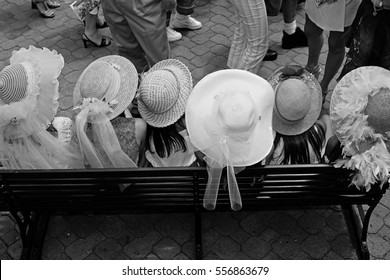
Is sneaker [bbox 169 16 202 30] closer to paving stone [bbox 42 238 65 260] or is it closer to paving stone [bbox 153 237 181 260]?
paving stone [bbox 153 237 181 260]

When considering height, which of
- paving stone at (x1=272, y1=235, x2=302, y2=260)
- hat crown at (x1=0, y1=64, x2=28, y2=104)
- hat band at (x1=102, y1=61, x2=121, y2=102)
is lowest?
paving stone at (x1=272, y1=235, x2=302, y2=260)

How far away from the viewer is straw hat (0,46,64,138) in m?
2.41

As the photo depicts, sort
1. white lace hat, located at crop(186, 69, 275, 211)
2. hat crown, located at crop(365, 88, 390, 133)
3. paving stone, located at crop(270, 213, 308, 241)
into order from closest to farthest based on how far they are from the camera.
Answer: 1. hat crown, located at crop(365, 88, 390, 133)
2. white lace hat, located at crop(186, 69, 275, 211)
3. paving stone, located at crop(270, 213, 308, 241)

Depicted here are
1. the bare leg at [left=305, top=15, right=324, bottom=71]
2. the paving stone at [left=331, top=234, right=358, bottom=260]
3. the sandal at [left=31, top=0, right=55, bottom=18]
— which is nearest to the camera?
the paving stone at [left=331, top=234, right=358, bottom=260]

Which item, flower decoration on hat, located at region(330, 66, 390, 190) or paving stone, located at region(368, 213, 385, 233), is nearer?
flower decoration on hat, located at region(330, 66, 390, 190)

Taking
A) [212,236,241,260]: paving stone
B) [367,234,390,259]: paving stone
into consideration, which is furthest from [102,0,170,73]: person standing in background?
[367,234,390,259]: paving stone

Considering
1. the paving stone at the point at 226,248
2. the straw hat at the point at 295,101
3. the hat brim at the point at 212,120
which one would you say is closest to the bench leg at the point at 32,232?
the paving stone at the point at 226,248

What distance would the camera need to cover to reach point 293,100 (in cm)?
243

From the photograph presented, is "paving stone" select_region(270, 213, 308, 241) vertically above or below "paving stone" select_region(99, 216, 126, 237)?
above

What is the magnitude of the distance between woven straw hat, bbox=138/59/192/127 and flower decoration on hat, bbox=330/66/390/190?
2.89ft

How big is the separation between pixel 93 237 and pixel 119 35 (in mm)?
1514

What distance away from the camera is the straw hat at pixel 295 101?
244 cm

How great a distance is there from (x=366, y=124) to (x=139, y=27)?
5.84ft

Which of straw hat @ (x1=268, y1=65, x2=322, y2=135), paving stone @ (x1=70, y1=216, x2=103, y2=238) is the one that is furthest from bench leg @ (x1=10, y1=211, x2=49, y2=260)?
straw hat @ (x1=268, y1=65, x2=322, y2=135)
